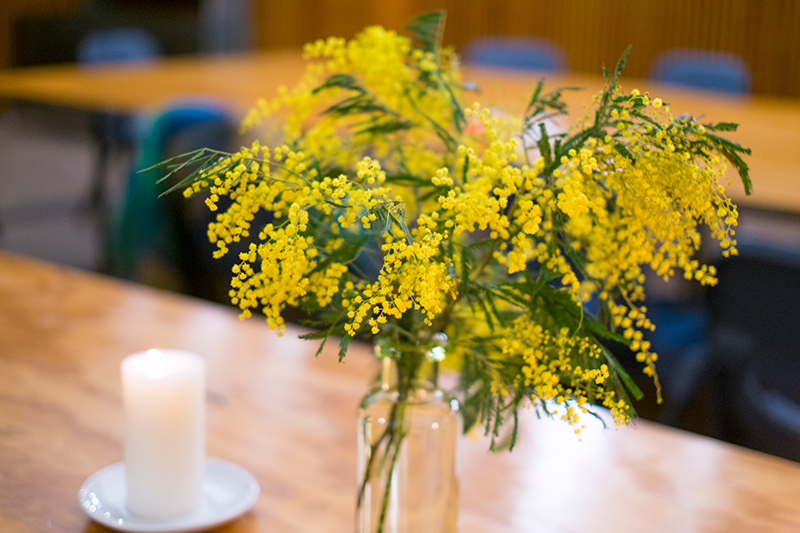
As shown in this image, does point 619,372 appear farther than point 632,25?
No

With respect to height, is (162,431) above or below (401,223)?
below

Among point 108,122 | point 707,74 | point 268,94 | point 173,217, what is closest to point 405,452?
point 173,217

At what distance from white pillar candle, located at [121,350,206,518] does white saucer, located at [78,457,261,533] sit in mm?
13

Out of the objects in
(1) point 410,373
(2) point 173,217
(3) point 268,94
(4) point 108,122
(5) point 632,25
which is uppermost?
(5) point 632,25

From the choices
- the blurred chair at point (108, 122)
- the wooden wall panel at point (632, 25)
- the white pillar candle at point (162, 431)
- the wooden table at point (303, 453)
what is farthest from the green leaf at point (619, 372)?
the wooden wall panel at point (632, 25)

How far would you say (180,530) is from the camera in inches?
30.1

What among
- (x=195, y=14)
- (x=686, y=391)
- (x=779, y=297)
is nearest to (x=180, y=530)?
(x=779, y=297)

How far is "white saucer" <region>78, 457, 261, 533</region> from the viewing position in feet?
2.52

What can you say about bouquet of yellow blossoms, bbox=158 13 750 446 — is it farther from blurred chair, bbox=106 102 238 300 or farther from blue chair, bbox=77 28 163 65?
blue chair, bbox=77 28 163 65

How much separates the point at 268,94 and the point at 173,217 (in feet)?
3.37

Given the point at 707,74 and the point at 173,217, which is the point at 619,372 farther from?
the point at 707,74

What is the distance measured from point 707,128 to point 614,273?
0.46ft

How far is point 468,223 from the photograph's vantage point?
1.92 feet

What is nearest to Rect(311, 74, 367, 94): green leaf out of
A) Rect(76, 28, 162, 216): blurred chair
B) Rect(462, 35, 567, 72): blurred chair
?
Rect(76, 28, 162, 216): blurred chair
